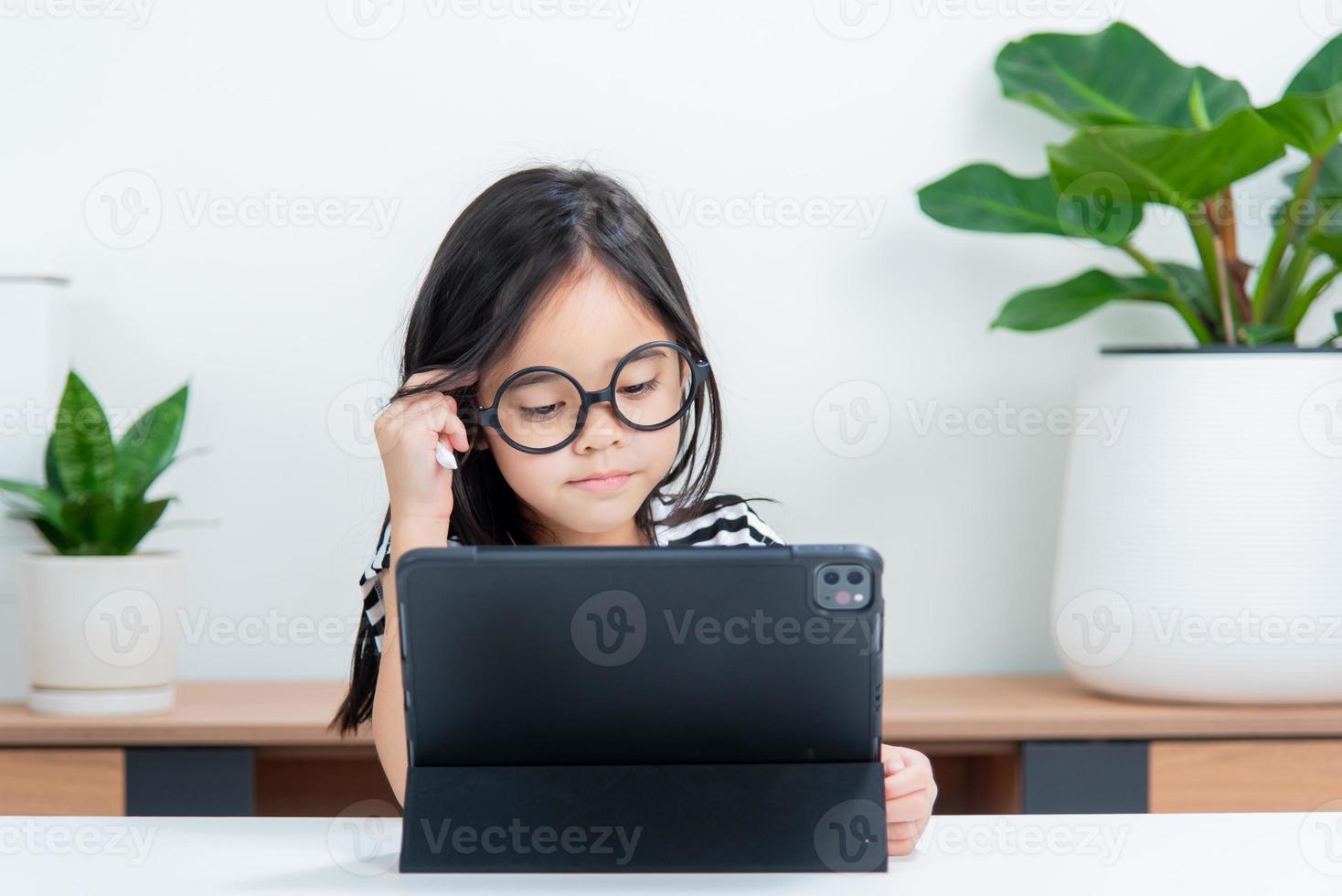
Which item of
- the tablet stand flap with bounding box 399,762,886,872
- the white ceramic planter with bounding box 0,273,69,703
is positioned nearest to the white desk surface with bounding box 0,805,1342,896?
the tablet stand flap with bounding box 399,762,886,872

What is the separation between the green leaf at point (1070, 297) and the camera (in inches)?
75.9

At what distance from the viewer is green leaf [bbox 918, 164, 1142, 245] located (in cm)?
186

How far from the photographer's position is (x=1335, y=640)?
1.74 metres

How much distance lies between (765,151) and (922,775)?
134cm

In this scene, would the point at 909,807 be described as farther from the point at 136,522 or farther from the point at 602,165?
the point at 602,165

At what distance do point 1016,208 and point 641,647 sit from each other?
138cm

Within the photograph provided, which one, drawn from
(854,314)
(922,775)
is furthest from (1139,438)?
(922,775)

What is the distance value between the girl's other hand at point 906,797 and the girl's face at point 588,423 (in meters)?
0.34

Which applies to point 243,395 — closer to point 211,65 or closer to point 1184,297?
point 211,65

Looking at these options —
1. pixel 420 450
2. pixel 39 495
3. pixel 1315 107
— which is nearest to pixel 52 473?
pixel 39 495

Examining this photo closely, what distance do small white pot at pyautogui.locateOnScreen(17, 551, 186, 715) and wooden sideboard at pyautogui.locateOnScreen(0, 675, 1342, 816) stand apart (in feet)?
0.14

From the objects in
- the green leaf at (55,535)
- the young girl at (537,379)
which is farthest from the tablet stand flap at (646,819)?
the green leaf at (55,535)

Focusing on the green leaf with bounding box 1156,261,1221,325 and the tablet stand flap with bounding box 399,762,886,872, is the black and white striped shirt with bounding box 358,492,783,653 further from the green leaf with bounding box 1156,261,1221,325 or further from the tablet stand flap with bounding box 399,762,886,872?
the green leaf with bounding box 1156,261,1221,325

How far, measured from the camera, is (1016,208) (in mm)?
1928
